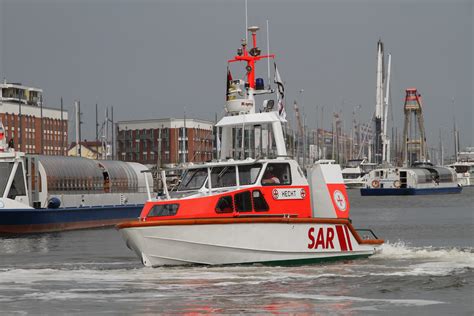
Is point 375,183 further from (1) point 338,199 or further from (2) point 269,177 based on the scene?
(2) point 269,177

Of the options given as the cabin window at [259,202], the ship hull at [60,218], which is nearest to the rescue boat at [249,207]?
the cabin window at [259,202]

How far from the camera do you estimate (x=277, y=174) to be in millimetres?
28359

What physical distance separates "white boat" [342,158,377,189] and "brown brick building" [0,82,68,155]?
173 feet

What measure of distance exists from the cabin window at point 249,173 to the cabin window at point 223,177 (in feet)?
0.78

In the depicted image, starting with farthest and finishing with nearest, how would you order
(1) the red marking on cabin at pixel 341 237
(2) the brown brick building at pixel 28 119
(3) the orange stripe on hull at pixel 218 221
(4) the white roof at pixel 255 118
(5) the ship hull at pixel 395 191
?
(2) the brown brick building at pixel 28 119 < (5) the ship hull at pixel 395 191 < (4) the white roof at pixel 255 118 < (1) the red marking on cabin at pixel 341 237 < (3) the orange stripe on hull at pixel 218 221

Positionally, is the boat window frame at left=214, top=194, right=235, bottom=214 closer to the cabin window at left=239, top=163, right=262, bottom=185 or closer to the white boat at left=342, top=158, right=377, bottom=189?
the cabin window at left=239, top=163, right=262, bottom=185

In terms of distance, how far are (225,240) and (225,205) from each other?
3.46ft

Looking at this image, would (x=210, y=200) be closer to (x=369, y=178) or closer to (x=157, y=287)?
(x=157, y=287)

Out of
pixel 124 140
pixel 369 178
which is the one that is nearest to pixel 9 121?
pixel 124 140

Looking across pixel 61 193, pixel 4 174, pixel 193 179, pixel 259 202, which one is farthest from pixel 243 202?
pixel 61 193

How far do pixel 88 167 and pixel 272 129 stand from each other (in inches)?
1101

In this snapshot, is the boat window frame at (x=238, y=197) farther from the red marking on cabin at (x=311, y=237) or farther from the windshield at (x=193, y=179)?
the red marking on cabin at (x=311, y=237)

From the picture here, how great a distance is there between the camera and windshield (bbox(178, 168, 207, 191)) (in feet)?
93.2

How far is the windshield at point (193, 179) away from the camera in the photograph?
93.2 feet
